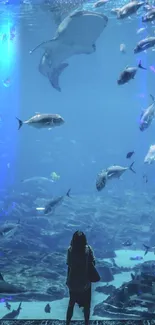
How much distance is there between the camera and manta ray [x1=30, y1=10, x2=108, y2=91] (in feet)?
37.9

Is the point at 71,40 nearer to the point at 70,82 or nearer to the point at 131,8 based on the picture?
the point at 131,8

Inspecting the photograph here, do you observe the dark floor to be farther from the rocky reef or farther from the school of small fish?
the school of small fish

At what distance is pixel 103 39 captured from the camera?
82.4 feet

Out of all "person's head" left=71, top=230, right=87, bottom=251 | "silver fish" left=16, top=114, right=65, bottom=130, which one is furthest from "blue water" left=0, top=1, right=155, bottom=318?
"person's head" left=71, top=230, right=87, bottom=251

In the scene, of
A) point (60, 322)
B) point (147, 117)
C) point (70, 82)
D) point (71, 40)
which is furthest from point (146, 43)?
point (70, 82)

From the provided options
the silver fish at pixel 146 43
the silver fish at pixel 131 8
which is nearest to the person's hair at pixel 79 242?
the silver fish at pixel 146 43

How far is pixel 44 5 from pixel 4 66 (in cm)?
2005

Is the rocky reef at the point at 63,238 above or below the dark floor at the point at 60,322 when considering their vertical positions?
below

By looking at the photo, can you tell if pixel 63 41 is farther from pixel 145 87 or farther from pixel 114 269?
pixel 145 87

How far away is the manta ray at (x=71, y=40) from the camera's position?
11551 millimetres

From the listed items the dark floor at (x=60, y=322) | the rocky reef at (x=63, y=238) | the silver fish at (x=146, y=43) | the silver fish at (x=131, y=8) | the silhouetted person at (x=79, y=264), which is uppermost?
the silver fish at (x=131, y=8)

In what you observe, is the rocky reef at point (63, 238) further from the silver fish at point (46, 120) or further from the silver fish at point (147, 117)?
the silver fish at point (46, 120)

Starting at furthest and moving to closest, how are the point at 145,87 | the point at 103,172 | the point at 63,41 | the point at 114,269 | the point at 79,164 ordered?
the point at 79,164
the point at 145,87
the point at 63,41
the point at 114,269
the point at 103,172

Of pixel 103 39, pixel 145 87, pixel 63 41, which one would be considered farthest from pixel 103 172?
pixel 145 87
